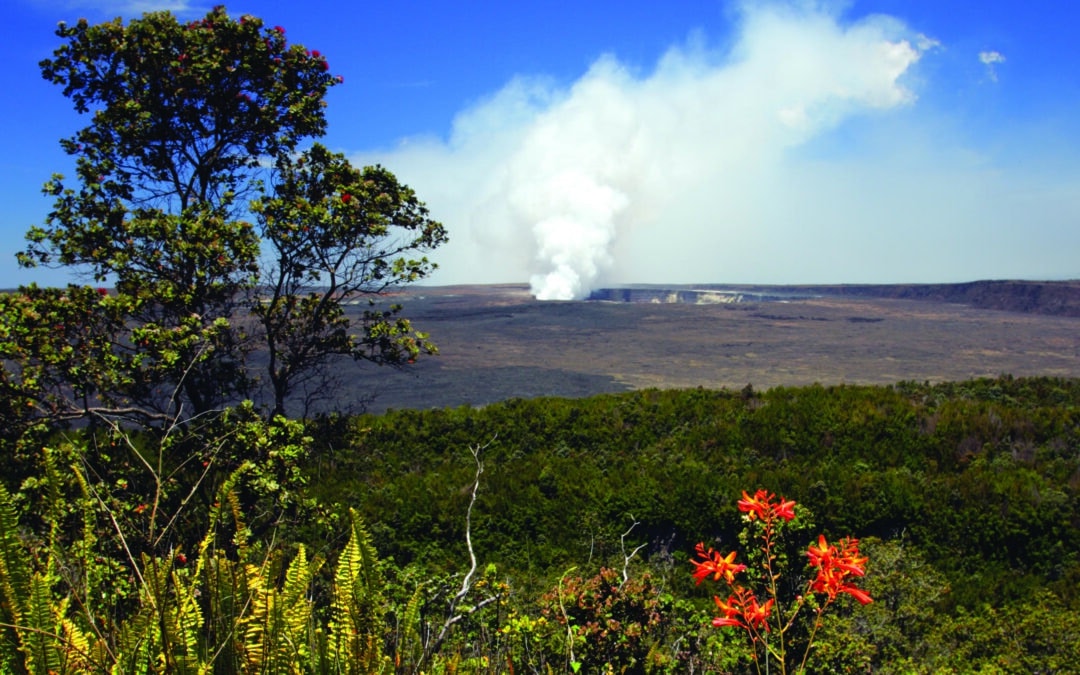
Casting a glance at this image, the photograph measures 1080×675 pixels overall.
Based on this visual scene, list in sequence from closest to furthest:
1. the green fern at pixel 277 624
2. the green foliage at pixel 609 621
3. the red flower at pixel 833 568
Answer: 1. the green fern at pixel 277 624
2. the red flower at pixel 833 568
3. the green foliage at pixel 609 621

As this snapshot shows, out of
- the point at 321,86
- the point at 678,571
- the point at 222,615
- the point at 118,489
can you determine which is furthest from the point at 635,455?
the point at 222,615

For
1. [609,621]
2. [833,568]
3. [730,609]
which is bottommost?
[609,621]

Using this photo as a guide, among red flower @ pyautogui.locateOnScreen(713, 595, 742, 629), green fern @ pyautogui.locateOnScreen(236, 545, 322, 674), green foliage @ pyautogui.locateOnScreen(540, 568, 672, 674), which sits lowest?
green foliage @ pyautogui.locateOnScreen(540, 568, 672, 674)

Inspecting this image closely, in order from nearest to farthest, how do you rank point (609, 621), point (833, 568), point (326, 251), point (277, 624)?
point (277, 624)
point (833, 568)
point (609, 621)
point (326, 251)

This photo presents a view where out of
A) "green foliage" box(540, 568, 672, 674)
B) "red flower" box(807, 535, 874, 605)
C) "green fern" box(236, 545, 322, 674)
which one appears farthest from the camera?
"green foliage" box(540, 568, 672, 674)

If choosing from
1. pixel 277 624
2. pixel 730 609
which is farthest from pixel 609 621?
pixel 277 624

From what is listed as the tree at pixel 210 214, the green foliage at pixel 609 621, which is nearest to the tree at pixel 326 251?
the tree at pixel 210 214

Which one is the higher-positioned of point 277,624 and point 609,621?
point 277,624

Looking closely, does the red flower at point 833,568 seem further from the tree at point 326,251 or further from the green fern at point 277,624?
A: the tree at point 326,251

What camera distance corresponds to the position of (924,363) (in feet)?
101

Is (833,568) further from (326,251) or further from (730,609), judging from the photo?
(326,251)

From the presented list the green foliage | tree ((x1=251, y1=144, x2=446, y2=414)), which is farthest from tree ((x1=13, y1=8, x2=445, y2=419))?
the green foliage

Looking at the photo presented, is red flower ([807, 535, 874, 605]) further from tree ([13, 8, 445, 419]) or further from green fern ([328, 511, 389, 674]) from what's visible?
tree ([13, 8, 445, 419])

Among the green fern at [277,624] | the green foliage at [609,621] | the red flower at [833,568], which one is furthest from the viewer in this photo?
the green foliage at [609,621]
